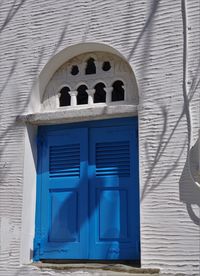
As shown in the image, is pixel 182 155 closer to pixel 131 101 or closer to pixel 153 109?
pixel 153 109

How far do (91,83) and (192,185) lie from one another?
4.71ft

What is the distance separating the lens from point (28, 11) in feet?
16.9

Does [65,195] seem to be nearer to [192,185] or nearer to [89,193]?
[89,193]

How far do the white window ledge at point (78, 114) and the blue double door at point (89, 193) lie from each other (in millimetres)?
90

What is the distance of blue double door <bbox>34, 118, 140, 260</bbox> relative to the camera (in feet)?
14.9

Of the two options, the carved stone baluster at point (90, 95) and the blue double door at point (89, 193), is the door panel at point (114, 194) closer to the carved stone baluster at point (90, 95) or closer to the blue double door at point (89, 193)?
the blue double door at point (89, 193)

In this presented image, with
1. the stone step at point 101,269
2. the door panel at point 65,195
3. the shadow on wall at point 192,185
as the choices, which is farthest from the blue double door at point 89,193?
the shadow on wall at point 192,185

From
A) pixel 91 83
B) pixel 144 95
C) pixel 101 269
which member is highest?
pixel 91 83

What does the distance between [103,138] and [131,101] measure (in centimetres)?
42

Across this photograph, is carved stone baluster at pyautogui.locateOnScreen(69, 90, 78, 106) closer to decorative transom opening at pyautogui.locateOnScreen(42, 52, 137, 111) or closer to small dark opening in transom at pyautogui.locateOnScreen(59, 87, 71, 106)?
decorative transom opening at pyautogui.locateOnScreen(42, 52, 137, 111)

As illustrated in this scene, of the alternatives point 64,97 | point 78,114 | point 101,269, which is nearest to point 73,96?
point 64,97

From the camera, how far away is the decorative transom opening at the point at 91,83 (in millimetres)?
4828

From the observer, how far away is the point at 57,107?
502 centimetres

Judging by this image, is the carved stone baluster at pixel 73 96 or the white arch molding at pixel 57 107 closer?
the white arch molding at pixel 57 107
